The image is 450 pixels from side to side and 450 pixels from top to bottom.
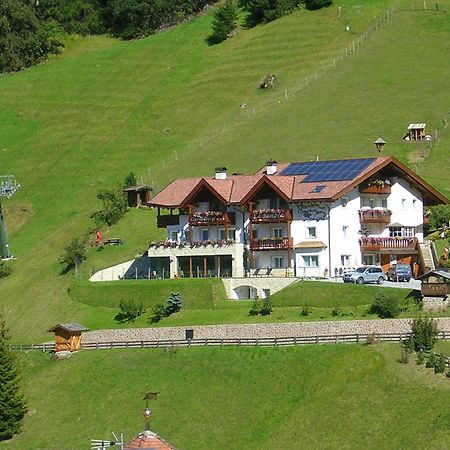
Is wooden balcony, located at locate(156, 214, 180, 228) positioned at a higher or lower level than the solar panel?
lower

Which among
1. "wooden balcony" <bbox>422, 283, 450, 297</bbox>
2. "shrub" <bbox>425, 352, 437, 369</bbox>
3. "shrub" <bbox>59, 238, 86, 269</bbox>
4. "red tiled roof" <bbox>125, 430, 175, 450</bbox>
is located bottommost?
"red tiled roof" <bbox>125, 430, 175, 450</bbox>

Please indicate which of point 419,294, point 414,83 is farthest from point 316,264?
point 414,83

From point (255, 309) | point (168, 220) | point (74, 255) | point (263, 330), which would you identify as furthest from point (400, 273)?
point (74, 255)

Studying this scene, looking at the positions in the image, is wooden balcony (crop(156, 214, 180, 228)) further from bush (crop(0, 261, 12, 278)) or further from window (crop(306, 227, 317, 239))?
bush (crop(0, 261, 12, 278))

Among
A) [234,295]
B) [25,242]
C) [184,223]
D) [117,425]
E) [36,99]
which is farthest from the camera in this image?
[36,99]

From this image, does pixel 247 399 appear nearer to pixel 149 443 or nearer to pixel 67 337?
pixel 67 337

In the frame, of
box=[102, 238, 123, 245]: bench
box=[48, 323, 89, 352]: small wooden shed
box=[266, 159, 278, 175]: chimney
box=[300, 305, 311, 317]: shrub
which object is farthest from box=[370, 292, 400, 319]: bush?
box=[102, 238, 123, 245]: bench

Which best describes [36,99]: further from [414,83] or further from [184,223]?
[184,223]
